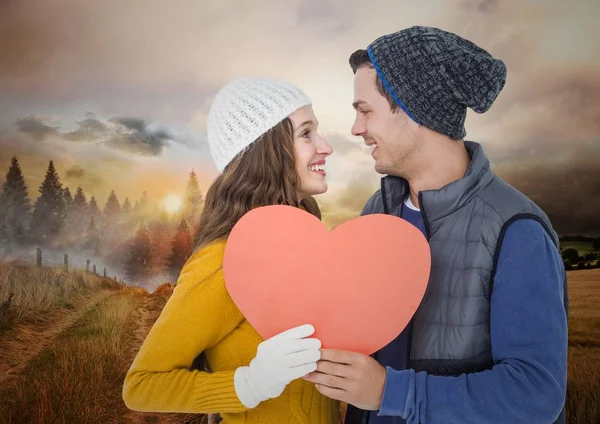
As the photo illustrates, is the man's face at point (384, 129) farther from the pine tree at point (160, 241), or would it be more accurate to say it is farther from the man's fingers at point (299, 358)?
the pine tree at point (160, 241)

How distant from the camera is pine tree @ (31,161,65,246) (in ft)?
7.63

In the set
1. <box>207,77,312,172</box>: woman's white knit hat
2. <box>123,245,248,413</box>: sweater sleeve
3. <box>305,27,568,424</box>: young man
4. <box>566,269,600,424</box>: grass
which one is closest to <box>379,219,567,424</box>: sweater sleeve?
<box>305,27,568,424</box>: young man

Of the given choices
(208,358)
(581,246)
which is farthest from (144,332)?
(581,246)

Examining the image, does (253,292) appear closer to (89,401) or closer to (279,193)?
(279,193)

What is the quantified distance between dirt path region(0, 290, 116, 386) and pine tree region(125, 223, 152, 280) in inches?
10.6

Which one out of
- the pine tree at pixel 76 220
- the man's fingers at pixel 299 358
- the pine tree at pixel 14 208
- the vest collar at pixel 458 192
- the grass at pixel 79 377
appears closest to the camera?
the man's fingers at pixel 299 358

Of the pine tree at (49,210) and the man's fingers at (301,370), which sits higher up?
the pine tree at (49,210)

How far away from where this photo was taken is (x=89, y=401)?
6.64 ft

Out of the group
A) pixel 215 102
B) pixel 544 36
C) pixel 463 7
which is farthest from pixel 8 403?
pixel 544 36

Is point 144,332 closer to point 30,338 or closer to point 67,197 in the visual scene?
point 30,338

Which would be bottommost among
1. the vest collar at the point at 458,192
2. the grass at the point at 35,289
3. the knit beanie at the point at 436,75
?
the grass at the point at 35,289

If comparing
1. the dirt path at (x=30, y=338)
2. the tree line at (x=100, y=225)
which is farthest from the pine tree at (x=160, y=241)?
the dirt path at (x=30, y=338)

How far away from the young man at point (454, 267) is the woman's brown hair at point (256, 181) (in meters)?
0.21

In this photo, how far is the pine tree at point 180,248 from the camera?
257 cm
